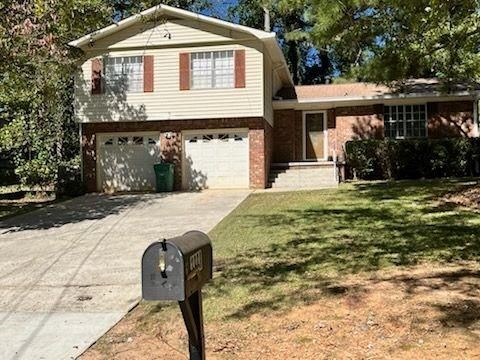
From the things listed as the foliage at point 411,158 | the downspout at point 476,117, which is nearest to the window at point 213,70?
the foliage at point 411,158

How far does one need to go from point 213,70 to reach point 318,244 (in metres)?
12.0

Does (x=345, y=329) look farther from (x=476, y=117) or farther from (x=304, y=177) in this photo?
(x=476, y=117)

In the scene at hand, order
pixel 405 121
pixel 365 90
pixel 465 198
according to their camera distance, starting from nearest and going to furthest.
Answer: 1. pixel 465 198
2. pixel 405 121
3. pixel 365 90

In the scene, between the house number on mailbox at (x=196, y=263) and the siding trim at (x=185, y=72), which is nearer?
the house number on mailbox at (x=196, y=263)

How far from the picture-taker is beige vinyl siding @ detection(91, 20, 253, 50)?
1898 cm

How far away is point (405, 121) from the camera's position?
68.9 ft

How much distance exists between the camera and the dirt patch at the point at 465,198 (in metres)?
11.5

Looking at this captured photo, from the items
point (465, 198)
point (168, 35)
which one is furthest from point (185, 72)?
point (465, 198)

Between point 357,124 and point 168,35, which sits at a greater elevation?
point 168,35

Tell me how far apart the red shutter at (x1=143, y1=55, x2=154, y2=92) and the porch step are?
5284 mm

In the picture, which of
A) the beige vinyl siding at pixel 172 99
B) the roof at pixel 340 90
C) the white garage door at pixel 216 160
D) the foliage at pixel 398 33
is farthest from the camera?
the roof at pixel 340 90

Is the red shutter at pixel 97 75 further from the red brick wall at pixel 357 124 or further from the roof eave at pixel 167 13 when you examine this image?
the red brick wall at pixel 357 124

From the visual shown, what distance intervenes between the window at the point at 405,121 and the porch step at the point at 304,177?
2.72 metres

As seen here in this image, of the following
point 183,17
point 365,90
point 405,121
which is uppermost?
point 183,17
